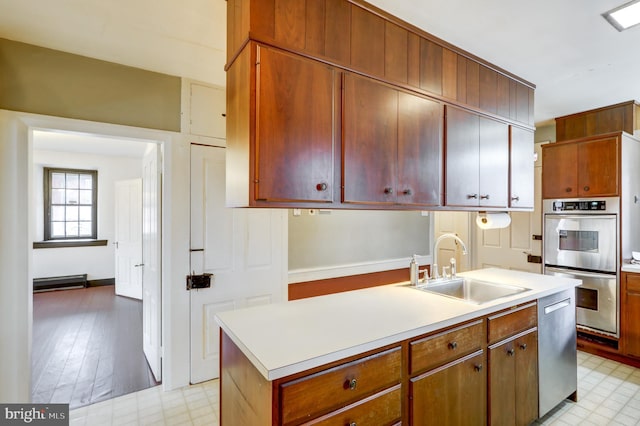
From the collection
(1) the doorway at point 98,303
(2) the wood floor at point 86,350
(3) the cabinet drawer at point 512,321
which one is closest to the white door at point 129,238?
(1) the doorway at point 98,303

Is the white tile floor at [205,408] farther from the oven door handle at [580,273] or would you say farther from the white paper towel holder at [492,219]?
the white paper towel holder at [492,219]

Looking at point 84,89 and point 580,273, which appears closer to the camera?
point 84,89

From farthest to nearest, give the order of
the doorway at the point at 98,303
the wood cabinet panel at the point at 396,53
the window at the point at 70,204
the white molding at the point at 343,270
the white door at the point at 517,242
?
the window at the point at 70,204 < the white door at the point at 517,242 < the white molding at the point at 343,270 < the doorway at the point at 98,303 < the wood cabinet panel at the point at 396,53

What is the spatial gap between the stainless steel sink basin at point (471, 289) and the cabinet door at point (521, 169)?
714mm

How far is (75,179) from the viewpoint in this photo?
614 cm

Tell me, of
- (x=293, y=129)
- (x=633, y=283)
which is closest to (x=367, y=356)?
(x=293, y=129)

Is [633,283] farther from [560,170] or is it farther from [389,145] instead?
[389,145]

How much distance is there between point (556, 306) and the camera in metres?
2.24

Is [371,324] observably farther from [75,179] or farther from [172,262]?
[75,179]

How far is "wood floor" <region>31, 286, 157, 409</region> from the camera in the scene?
254cm

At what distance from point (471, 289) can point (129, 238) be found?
5288mm

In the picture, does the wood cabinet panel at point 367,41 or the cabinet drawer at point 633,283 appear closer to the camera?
the wood cabinet panel at point 367,41

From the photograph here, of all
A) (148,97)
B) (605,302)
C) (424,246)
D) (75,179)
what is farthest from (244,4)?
(75,179)

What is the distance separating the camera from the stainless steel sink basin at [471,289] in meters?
2.21
